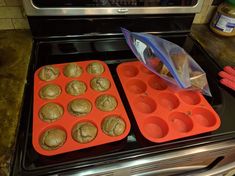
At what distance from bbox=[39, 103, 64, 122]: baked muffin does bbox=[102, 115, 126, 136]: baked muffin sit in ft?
0.39

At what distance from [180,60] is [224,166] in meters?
0.37

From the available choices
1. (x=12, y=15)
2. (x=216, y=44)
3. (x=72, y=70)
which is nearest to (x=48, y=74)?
(x=72, y=70)

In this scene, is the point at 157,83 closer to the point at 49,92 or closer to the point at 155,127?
the point at 155,127

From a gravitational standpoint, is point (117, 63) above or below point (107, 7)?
below

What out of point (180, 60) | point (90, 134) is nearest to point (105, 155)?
point (90, 134)

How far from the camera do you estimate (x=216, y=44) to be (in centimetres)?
85

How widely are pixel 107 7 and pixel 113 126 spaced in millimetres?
412

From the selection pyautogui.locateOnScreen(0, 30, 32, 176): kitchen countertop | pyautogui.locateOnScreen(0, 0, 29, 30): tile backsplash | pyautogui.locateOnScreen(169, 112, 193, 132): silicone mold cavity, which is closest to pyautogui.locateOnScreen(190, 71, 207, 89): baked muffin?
pyautogui.locateOnScreen(169, 112, 193, 132): silicone mold cavity

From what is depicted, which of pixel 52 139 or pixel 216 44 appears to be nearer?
pixel 52 139

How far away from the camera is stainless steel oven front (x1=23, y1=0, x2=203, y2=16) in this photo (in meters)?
0.64

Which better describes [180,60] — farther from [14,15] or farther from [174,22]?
[14,15]

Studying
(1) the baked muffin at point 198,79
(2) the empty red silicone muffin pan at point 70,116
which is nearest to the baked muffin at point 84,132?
(2) the empty red silicone muffin pan at point 70,116

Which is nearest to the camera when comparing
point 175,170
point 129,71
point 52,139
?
point 52,139

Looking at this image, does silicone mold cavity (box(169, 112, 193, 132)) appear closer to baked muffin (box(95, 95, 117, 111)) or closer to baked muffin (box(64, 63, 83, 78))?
baked muffin (box(95, 95, 117, 111))
